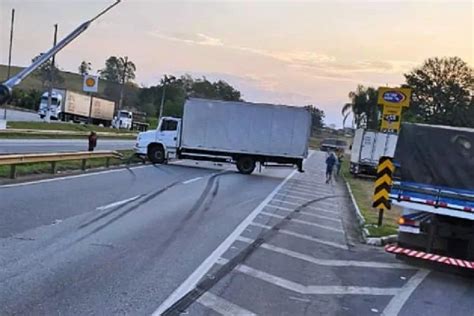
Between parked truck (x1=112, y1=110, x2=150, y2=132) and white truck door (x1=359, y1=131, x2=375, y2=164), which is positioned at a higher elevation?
white truck door (x1=359, y1=131, x2=375, y2=164)

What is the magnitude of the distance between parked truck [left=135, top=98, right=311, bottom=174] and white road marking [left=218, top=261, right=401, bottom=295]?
25.8m

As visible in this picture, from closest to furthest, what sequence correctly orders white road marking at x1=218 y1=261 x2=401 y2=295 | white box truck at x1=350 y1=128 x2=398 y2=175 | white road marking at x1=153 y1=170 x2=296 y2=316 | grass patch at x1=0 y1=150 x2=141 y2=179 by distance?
white road marking at x1=153 y1=170 x2=296 y2=316, white road marking at x1=218 y1=261 x2=401 y2=295, grass patch at x1=0 y1=150 x2=141 y2=179, white box truck at x1=350 y1=128 x2=398 y2=175

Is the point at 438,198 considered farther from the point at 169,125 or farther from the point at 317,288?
the point at 169,125

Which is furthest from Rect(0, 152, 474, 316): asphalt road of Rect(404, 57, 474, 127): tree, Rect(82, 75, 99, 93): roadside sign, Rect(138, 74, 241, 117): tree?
Rect(138, 74, 241, 117): tree

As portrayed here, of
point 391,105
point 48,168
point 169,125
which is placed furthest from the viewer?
point 169,125

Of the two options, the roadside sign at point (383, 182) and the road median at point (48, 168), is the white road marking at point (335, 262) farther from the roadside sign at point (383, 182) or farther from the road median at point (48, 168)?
the road median at point (48, 168)

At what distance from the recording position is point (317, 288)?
27.7 feet

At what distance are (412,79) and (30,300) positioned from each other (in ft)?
296

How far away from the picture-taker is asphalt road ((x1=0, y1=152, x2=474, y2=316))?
7.13 meters

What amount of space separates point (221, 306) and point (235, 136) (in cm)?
2819

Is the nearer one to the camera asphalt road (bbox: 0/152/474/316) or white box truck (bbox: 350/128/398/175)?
asphalt road (bbox: 0/152/474/316)

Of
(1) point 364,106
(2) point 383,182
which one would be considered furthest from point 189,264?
(1) point 364,106

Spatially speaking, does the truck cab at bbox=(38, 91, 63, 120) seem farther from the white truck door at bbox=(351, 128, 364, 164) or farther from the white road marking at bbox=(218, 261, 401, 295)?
the white road marking at bbox=(218, 261, 401, 295)

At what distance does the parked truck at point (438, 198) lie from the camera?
35.9 ft
